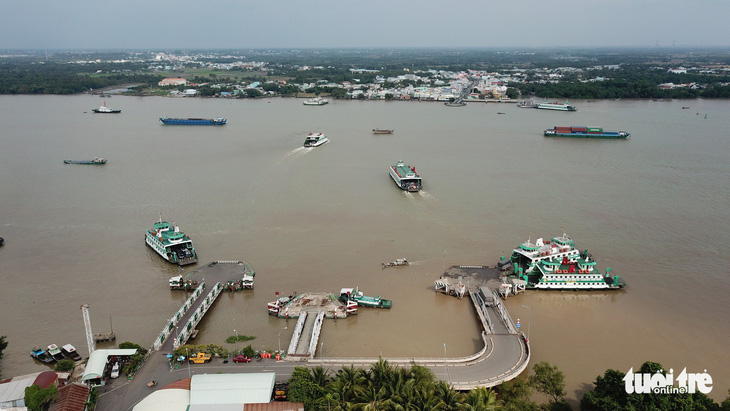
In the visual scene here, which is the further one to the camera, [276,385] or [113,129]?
[113,129]

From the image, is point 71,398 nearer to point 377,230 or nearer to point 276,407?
point 276,407

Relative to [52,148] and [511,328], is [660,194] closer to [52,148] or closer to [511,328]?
[511,328]

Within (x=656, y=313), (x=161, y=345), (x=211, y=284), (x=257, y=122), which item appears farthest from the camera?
(x=257, y=122)

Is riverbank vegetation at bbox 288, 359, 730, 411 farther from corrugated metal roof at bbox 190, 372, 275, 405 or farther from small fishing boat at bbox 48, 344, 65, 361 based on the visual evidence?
small fishing boat at bbox 48, 344, 65, 361

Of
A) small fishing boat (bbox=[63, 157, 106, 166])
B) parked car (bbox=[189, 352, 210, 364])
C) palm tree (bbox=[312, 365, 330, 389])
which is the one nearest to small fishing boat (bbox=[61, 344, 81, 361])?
parked car (bbox=[189, 352, 210, 364])

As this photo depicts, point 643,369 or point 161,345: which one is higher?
point 643,369

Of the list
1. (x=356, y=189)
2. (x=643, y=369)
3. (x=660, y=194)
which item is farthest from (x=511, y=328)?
(x=660, y=194)

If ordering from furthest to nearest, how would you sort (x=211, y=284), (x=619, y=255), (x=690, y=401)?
(x=619, y=255)
(x=211, y=284)
(x=690, y=401)
